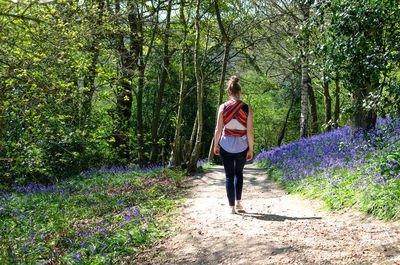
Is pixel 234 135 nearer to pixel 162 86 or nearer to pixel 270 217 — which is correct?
pixel 270 217

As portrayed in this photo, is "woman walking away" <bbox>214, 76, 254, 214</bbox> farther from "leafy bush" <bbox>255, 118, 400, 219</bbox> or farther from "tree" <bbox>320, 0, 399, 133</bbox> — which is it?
"tree" <bbox>320, 0, 399, 133</bbox>

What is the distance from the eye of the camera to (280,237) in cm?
426

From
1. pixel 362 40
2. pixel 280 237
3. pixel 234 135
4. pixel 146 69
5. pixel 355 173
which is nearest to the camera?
pixel 362 40

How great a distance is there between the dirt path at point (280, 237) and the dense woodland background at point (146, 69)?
1508mm

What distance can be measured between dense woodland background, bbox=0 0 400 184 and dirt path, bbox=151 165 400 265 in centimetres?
151

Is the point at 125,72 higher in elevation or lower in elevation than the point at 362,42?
higher

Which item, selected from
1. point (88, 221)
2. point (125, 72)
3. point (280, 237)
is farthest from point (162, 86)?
point (280, 237)

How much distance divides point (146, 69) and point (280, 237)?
13.7 metres

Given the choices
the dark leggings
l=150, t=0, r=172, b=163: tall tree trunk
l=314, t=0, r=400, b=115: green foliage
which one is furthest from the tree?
l=150, t=0, r=172, b=163: tall tree trunk

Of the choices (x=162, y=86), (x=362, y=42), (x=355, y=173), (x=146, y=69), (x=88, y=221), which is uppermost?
(x=146, y=69)

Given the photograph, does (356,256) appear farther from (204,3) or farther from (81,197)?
(204,3)

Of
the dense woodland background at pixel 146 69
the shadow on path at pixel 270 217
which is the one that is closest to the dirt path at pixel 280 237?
the shadow on path at pixel 270 217

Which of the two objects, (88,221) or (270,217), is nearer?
(270,217)

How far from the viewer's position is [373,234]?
408 cm
